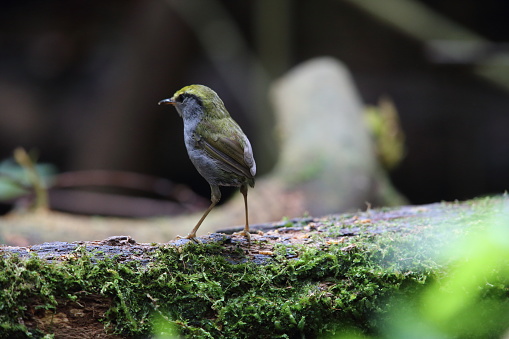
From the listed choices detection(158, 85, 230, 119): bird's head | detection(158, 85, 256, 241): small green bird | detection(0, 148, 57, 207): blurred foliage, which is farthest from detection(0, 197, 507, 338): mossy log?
detection(0, 148, 57, 207): blurred foliage

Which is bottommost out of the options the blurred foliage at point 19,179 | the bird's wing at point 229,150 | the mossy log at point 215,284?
the mossy log at point 215,284

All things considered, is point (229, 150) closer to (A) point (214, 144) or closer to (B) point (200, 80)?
(A) point (214, 144)

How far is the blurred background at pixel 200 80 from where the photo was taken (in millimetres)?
8688

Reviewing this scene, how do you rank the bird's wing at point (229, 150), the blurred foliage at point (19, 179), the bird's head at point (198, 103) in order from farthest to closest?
1. the blurred foliage at point (19, 179)
2. the bird's head at point (198, 103)
3. the bird's wing at point (229, 150)

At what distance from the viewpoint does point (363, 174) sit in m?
5.75

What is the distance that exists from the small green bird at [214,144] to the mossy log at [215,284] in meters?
0.27

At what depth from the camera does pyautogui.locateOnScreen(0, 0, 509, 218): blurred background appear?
8688 millimetres

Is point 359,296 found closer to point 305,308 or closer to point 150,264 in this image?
point 305,308

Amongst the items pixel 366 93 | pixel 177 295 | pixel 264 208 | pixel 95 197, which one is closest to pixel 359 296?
pixel 177 295

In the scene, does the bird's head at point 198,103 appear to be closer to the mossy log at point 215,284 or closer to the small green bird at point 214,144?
the small green bird at point 214,144

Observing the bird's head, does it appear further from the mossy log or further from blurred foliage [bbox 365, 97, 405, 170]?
blurred foliage [bbox 365, 97, 405, 170]

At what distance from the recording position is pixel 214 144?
2621 mm

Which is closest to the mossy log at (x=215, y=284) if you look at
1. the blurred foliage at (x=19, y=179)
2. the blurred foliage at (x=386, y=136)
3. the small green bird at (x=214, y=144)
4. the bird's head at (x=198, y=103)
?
the small green bird at (x=214, y=144)

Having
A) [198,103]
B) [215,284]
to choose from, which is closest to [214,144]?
[198,103]
